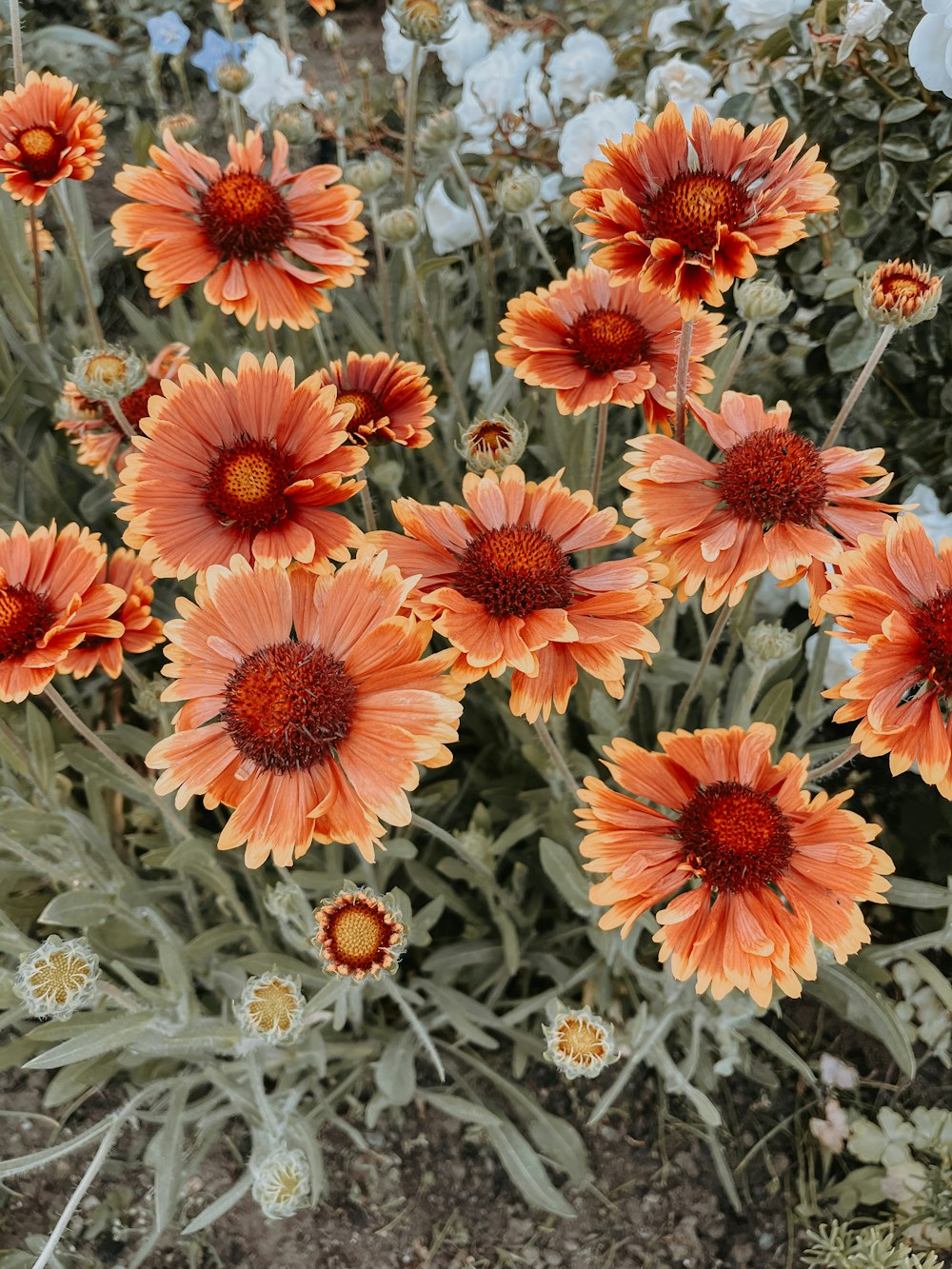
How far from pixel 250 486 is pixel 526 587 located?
334 mm

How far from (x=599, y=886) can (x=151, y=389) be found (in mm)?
994

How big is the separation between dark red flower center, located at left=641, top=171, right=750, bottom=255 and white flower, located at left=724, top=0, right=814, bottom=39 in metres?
0.71

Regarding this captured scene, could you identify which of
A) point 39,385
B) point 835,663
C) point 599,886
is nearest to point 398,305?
point 39,385

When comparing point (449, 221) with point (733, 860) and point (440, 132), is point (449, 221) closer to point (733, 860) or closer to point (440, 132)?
point (440, 132)

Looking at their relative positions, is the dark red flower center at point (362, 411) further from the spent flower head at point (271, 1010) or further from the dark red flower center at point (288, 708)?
the spent flower head at point (271, 1010)

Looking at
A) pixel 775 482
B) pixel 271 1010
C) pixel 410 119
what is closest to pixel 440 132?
pixel 410 119

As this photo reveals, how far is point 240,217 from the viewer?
135 centimetres

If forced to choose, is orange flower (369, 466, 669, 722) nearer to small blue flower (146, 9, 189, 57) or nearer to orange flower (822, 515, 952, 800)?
orange flower (822, 515, 952, 800)

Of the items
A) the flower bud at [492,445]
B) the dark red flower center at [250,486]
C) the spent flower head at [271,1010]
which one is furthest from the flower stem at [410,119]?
the spent flower head at [271,1010]

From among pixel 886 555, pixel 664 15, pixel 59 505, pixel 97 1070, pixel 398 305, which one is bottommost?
pixel 97 1070

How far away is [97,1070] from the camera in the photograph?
146 cm

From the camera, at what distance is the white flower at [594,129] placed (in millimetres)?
1568

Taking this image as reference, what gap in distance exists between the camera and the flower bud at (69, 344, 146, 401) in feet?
4.11

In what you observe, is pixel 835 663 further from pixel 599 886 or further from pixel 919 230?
pixel 919 230
